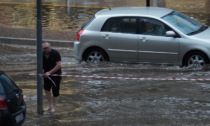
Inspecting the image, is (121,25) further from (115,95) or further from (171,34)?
(115,95)

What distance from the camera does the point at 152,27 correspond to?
12992mm

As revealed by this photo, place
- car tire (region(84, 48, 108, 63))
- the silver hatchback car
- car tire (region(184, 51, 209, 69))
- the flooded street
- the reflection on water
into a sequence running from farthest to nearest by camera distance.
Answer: the reflection on water < car tire (region(84, 48, 108, 63)) < the silver hatchback car < car tire (region(184, 51, 209, 69)) < the flooded street

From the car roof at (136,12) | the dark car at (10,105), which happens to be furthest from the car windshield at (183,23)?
the dark car at (10,105)

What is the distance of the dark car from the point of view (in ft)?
24.5

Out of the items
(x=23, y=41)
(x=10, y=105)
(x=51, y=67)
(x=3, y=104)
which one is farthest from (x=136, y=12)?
(x=3, y=104)

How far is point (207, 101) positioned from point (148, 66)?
323 cm

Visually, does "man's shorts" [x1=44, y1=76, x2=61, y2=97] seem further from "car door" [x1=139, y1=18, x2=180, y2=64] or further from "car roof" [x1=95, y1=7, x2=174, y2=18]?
"car roof" [x1=95, y1=7, x2=174, y2=18]

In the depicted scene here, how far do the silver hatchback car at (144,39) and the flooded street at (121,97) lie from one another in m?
0.27

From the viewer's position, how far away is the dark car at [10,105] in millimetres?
7477

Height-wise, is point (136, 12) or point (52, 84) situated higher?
point (136, 12)

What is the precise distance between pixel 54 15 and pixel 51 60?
13520 millimetres

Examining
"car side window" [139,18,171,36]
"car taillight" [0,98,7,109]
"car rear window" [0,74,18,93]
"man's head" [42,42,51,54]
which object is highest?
"car side window" [139,18,171,36]

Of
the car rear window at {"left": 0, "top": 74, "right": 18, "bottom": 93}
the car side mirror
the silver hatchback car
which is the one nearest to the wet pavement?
the silver hatchback car

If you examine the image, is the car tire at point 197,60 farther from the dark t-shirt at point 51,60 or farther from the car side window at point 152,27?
the dark t-shirt at point 51,60
